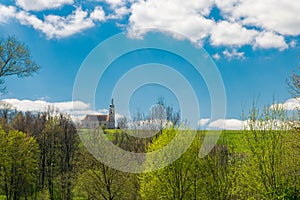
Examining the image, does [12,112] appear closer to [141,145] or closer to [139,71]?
[141,145]

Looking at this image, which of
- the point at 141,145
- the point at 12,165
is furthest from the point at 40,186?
the point at 141,145

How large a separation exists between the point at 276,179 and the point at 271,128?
9.34 ft

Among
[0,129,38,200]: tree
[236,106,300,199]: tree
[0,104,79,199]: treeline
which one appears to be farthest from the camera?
[0,104,79,199]: treeline

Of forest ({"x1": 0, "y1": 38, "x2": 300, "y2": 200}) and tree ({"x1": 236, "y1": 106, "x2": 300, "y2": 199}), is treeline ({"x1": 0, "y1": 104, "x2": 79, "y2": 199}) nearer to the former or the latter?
forest ({"x1": 0, "y1": 38, "x2": 300, "y2": 200})

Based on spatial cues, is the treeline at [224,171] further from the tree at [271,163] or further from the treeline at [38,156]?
the treeline at [38,156]

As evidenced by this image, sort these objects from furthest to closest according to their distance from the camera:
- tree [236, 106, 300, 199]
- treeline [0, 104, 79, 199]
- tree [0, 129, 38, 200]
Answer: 1. treeline [0, 104, 79, 199]
2. tree [0, 129, 38, 200]
3. tree [236, 106, 300, 199]

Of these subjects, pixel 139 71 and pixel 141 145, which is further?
pixel 141 145

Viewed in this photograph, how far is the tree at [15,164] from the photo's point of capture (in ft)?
111

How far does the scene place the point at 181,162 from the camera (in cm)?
2156

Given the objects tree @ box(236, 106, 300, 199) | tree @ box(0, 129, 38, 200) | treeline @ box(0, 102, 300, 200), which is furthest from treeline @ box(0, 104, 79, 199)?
tree @ box(236, 106, 300, 199)

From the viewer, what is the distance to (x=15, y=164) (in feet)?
114

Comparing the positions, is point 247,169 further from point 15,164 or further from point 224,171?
point 15,164

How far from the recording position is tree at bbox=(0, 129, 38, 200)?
33.8 m

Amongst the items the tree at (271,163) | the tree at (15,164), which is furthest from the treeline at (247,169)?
the tree at (15,164)
